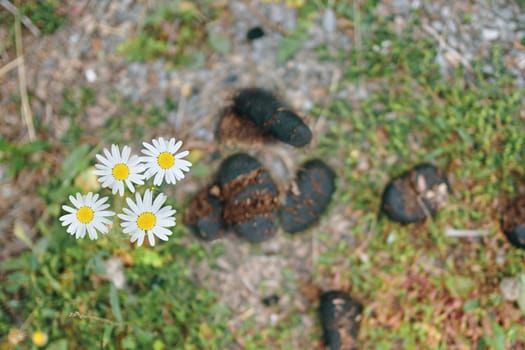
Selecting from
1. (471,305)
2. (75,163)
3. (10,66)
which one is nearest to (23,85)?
(10,66)

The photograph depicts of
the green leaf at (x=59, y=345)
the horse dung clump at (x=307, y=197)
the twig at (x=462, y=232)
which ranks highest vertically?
the horse dung clump at (x=307, y=197)

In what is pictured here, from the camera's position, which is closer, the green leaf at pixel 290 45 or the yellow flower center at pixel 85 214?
the yellow flower center at pixel 85 214

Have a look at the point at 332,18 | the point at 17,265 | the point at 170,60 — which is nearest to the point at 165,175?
the point at 170,60

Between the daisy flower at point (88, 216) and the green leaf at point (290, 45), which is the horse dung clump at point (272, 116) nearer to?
the green leaf at point (290, 45)

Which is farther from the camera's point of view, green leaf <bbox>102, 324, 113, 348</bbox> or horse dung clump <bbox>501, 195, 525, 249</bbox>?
horse dung clump <bbox>501, 195, 525, 249</bbox>

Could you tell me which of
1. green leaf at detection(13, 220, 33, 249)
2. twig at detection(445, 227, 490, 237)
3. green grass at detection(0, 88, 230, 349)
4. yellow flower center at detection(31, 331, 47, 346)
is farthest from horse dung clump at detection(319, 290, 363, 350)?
green leaf at detection(13, 220, 33, 249)

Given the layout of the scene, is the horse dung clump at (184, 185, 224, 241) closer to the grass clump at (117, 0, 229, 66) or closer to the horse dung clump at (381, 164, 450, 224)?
the grass clump at (117, 0, 229, 66)

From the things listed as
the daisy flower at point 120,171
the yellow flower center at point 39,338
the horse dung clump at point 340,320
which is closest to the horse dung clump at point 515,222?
the horse dung clump at point 340,320
